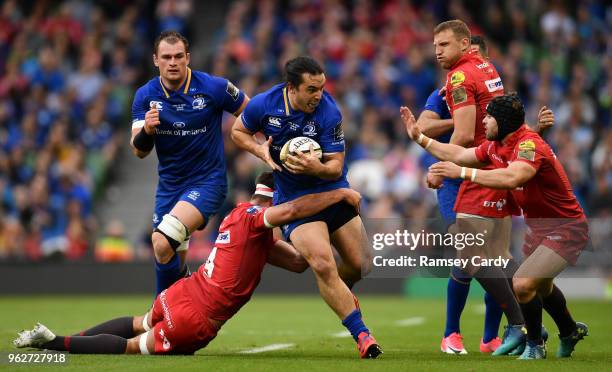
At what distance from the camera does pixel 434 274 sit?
9.66 meters

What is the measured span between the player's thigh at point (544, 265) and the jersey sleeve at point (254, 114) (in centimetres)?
253

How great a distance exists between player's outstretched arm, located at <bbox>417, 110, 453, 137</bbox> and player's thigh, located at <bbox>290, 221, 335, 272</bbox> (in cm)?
171

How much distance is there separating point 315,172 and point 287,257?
90 cm

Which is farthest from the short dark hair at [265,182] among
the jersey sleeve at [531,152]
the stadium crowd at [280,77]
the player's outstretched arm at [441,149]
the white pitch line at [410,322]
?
the stadium crowd at [280,77]

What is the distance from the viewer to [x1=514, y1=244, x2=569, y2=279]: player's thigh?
8.54 m

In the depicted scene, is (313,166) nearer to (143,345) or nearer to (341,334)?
(143,345)

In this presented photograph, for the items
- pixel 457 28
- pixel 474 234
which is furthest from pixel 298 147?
pixel 457 28

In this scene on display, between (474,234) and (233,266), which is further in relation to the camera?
(474,234)

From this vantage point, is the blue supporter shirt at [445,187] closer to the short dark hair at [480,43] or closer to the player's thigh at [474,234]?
the player's thigh at [474,234]

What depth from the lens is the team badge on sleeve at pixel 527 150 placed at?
8.42 metres

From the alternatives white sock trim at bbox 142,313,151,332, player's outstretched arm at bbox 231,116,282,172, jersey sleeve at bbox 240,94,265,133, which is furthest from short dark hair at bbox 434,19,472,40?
white sock trim at bbox 142,313,151,332

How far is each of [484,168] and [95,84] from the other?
15307 mm

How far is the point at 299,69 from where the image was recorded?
8.70 meters

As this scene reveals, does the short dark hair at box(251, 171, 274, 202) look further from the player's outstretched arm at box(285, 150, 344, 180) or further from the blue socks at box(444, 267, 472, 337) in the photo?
the blue socks at box(444, 267, 472, 337)
